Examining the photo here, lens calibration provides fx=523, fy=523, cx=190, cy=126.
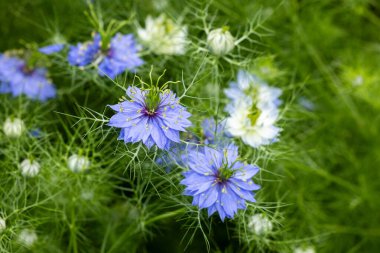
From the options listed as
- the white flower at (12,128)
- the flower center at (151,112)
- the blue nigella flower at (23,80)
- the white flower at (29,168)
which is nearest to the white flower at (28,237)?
the white flower at (29,168)

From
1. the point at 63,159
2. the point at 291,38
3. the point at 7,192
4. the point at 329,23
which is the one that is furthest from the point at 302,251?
the point at 329,23

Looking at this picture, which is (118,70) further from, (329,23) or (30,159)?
(329,23)

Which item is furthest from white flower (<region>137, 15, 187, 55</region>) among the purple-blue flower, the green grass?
the purple-blue flower

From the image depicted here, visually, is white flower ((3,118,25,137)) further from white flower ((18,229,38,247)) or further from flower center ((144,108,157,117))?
flower center ((144,108,157,117))

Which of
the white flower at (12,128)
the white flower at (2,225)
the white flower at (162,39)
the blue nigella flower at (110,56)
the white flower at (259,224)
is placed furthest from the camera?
the white flower at (162,39)

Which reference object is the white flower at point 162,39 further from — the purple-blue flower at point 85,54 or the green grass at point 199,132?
the purple-blue flower at point 85,54

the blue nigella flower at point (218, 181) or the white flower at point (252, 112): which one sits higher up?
the white flower at point (252, 112)
